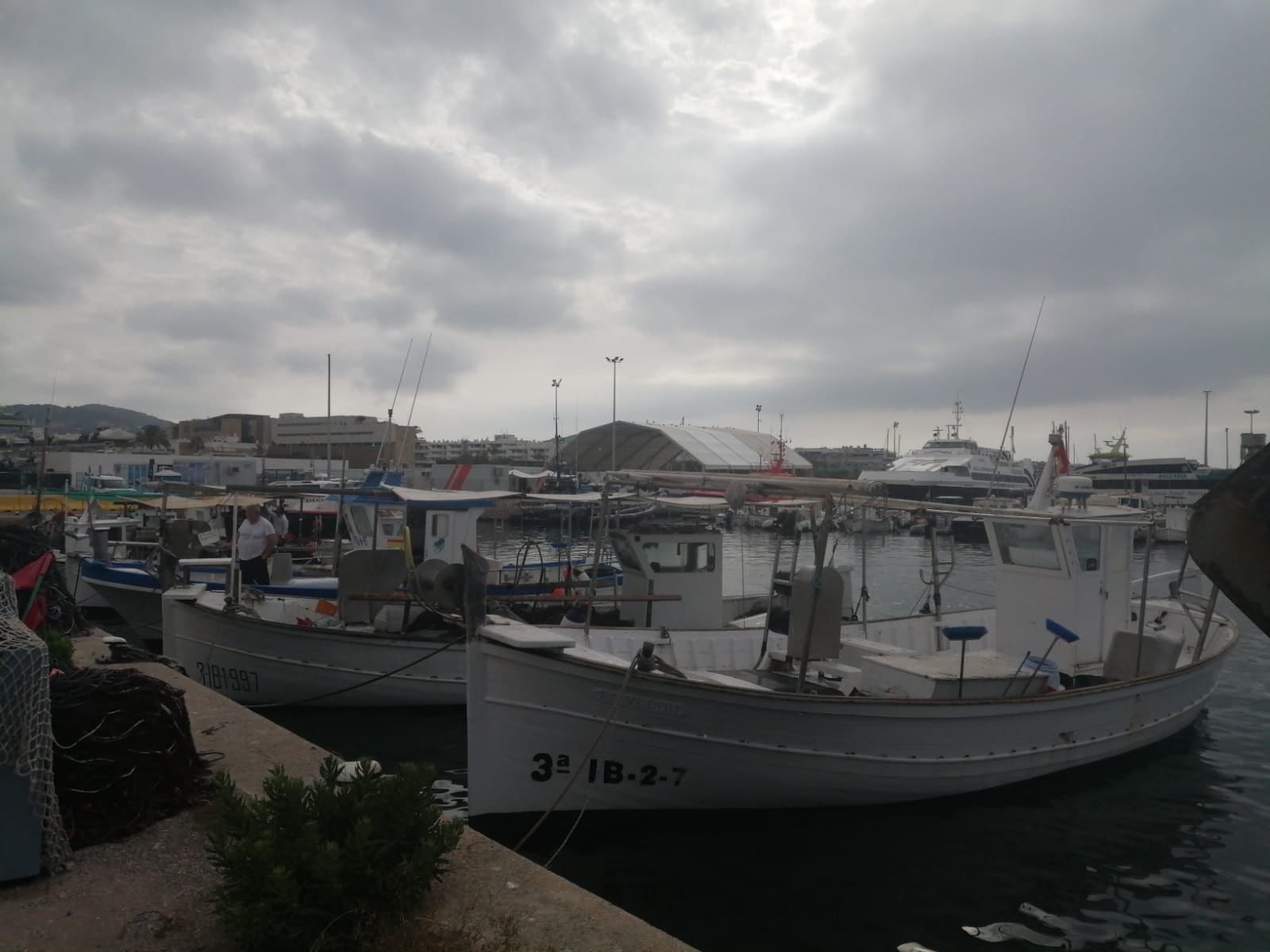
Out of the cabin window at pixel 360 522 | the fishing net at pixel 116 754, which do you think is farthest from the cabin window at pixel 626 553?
the fishing net at pixel 116 754

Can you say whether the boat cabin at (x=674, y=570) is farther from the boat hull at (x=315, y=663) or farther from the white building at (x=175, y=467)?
the white building at (x=175, y=467)

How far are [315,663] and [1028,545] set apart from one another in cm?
1000

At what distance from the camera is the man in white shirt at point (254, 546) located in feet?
48.6

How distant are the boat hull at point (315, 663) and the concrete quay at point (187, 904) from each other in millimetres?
6842

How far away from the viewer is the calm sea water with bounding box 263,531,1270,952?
21.8 feet

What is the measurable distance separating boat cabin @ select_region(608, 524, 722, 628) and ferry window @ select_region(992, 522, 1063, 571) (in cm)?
393

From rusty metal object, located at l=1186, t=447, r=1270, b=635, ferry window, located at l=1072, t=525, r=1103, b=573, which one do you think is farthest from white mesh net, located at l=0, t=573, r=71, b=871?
ferry window, located at l=1072, t=525, r=1103, b=573

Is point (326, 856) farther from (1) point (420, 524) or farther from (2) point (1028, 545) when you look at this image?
(1) point (420, 524)

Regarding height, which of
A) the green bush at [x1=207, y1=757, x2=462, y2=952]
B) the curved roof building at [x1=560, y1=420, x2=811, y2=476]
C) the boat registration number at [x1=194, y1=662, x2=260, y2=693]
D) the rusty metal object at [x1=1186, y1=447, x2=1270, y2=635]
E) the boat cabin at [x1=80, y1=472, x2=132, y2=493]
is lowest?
the boat registration number at [x1=194, y1=662, x2=260, y2=693]

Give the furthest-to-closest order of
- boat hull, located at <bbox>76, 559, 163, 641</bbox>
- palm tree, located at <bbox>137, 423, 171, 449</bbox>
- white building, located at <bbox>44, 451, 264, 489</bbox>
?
palm tree, located at <bbox>137, 423, 171, 449</bbox> < white building, located at <bbox>44, 451, 264, 489</bbox> < boat hull, located at <bbox>76, 559, 163, 641</bbox>

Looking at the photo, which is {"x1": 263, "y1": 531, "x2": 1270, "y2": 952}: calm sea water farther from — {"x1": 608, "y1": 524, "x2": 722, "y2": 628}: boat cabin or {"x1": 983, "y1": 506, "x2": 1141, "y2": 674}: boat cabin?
{"x1": 608, "y1": 524, "x2": 722, "y2": 628}: boat cabin

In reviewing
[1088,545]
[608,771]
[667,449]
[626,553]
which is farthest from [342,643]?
[667,449]

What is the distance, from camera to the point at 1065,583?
416 inches

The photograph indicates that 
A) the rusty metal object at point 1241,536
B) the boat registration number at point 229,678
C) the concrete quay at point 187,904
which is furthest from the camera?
the boat registration number at point 229,678
